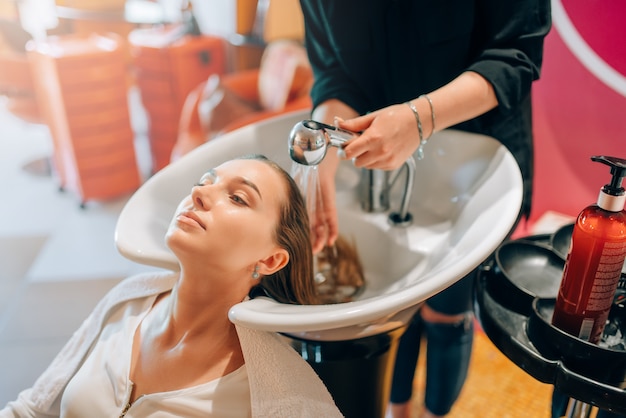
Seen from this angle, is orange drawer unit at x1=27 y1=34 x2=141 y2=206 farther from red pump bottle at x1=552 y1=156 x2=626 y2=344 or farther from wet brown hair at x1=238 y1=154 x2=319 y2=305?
red pump bottle at x1=552 y1=156 x2=626 y2=344

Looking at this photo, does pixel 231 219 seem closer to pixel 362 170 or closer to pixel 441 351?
pixel 362 170

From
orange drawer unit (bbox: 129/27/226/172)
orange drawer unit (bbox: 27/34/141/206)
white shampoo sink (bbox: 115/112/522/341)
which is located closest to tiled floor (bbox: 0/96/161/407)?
orange drawer unit (bbox: 27/34/141/206)

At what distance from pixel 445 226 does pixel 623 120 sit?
594 mm

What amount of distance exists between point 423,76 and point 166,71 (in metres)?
2.56

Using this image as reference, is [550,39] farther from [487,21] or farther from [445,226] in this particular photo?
[445,226]

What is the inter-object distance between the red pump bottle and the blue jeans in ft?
1.56

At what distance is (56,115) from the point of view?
10.5 feet

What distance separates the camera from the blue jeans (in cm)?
144

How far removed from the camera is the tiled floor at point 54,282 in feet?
6.61

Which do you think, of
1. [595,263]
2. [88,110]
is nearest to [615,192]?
[595,263]

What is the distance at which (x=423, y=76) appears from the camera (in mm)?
1238

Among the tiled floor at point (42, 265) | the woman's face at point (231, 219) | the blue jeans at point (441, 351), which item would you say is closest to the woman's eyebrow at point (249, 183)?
the woman's face at point (231, 219)

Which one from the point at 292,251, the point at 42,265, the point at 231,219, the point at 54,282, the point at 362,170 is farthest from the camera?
the point at 42,265

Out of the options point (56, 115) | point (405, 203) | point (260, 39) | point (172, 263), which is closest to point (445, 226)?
point (405, 203)
